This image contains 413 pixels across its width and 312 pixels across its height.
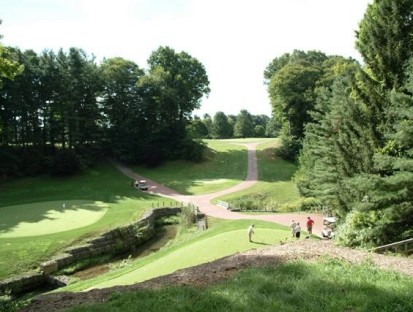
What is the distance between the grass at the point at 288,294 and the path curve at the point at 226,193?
17.0 meters

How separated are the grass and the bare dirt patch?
813 mm

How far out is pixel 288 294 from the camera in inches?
387

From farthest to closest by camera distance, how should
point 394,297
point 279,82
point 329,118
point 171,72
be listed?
point 171,72
point 279,82
point 329,118
point 394,297

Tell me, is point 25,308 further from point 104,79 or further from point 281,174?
point 104,79

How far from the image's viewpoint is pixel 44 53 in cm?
5528

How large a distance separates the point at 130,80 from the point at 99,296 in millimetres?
52481

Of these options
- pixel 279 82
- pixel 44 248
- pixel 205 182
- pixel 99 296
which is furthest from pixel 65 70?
pixel 99 296

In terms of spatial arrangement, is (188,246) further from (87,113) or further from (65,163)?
(87,113)

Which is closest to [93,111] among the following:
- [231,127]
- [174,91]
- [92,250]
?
[174,91]

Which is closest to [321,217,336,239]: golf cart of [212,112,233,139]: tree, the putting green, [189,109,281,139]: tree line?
the putting green

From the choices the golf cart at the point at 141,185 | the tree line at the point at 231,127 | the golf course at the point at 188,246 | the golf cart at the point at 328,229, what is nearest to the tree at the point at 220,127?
the tree line at the point at 231,127

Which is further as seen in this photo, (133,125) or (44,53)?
(133,125)

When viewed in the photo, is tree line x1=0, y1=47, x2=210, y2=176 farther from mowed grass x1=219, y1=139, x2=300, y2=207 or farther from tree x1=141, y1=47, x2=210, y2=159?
mowed grass x1=219, y1=139, x2=300, y2=207

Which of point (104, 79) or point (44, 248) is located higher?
point (104, 79)
